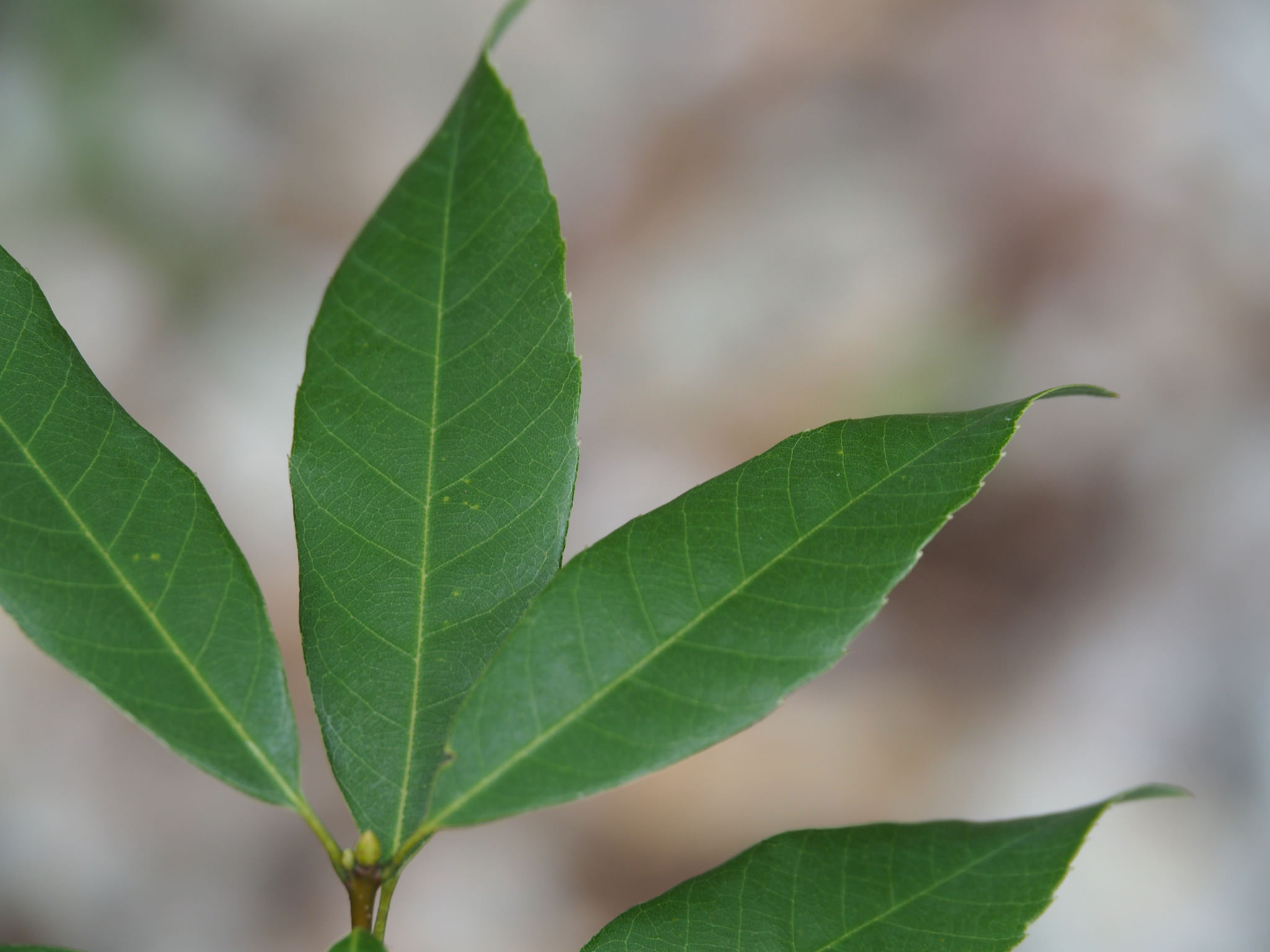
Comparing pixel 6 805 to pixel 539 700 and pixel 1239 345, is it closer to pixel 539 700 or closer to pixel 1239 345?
pixel 539 700

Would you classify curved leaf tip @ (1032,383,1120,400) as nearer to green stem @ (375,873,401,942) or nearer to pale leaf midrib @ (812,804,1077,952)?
pale leaf midrib @ (812,804,1077,952)

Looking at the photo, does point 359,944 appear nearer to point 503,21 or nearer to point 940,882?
point 940,882

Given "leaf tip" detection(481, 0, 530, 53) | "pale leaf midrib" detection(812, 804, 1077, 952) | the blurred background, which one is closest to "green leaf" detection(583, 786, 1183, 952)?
"pale leaf midrib" detection(812, 804, 1077, 952)

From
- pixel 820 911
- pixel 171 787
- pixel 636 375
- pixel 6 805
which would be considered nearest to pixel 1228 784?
pixel 636 375

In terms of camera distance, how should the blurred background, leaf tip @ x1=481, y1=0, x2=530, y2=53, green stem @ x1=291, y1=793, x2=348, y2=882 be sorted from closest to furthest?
leaf tip @ x1=481, y1=0, x2=530, y2=53, green stem @ x1=291, y1=793, x2=348, y2=882, the blurred background

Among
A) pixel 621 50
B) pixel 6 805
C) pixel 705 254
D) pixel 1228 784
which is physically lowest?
pixel 1228 784

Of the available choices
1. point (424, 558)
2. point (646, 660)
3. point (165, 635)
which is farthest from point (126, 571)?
point (646, 660)
